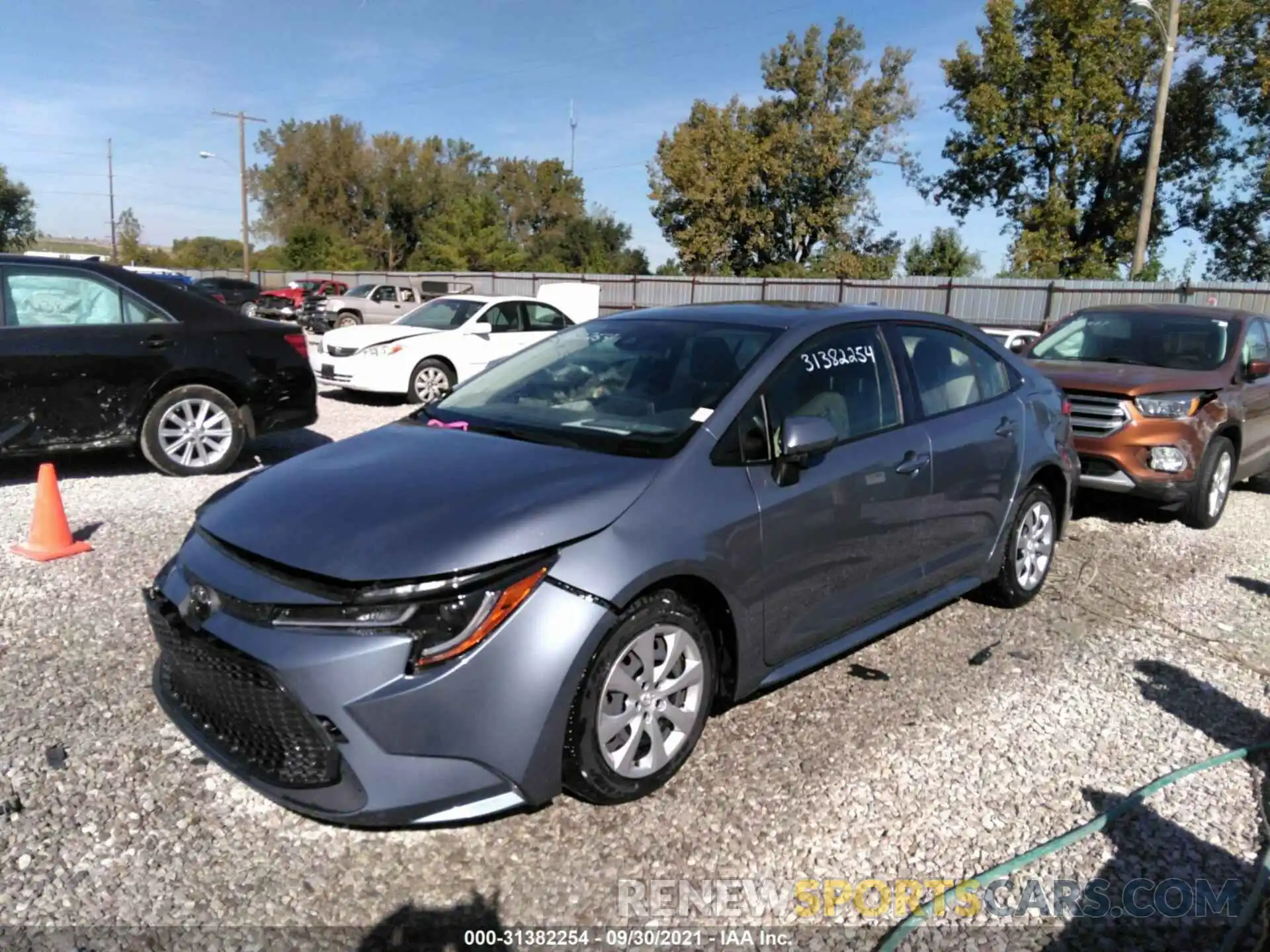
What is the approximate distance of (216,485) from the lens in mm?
6566

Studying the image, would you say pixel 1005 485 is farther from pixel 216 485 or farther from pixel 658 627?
pixel 216 485

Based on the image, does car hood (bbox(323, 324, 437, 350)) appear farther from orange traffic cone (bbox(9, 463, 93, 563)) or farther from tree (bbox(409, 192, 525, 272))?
tree (bbox(409, 192, 525, 272))

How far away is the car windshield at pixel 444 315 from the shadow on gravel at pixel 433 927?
1073cm

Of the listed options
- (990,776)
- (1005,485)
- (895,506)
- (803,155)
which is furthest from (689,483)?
(803,155)

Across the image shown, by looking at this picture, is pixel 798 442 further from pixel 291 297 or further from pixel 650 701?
pixel 291 297

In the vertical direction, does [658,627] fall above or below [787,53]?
below

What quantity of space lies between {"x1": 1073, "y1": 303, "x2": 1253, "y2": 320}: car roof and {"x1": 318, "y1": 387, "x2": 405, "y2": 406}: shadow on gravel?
855cm

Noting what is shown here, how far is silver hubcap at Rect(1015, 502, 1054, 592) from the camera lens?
4.75m

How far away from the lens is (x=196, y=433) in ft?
22.3

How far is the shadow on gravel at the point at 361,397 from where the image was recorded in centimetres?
1195

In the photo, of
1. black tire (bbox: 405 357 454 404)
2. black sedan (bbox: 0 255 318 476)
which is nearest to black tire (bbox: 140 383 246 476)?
black sedan (bbox: 0 255 318 476)

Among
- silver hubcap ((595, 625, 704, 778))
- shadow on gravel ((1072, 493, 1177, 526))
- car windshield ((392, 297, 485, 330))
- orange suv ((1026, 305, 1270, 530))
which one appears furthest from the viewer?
car windshield ((392, 297, 485, 330))

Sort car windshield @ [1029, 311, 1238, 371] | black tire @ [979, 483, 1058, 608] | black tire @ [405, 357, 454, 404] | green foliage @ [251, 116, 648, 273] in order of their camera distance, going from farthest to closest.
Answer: green foliage @ [251, 116, 648, 273] → black tire @ [405, 357, 454, 404] → car windshield @ [1029, 311, 1238, 371] → black tire @ [979, 483, 1058, 608]

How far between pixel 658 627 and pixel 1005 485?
249cm
